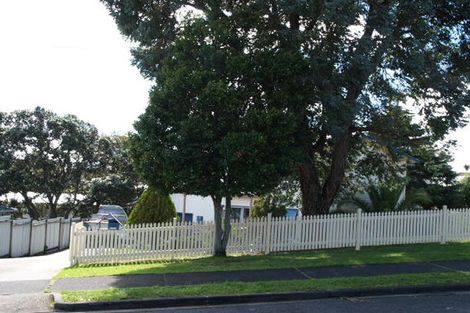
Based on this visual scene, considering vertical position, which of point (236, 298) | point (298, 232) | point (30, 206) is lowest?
point (30, 206)

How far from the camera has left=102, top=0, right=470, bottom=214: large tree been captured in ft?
46.2

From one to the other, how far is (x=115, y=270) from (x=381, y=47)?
28.2 feet

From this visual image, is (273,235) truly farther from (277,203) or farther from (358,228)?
(277,203)

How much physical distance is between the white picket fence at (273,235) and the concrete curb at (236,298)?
17.9 ft

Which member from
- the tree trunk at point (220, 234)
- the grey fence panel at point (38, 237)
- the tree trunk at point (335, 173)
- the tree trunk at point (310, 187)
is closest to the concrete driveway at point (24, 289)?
the tree trunk at point (220, 234)

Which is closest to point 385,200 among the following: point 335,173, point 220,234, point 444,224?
point 444,224

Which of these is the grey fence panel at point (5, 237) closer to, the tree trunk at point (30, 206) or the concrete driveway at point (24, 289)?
the concrete driveway at point (24, 289)

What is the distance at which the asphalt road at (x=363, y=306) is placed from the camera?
8.27 metres

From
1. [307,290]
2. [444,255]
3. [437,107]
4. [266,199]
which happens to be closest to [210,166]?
[307,290]

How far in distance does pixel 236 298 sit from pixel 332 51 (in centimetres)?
795

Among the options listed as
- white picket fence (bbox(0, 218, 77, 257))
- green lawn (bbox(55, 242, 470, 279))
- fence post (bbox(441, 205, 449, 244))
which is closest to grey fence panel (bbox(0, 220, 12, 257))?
white picket fence (bbox(0, 218, 77, 257))

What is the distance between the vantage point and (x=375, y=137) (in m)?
17.5

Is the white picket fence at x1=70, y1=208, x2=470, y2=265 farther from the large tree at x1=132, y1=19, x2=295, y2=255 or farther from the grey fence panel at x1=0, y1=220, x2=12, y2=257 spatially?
the grey fence panel at x1=0, y1=220, x2=12, y2=257

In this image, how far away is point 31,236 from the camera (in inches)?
961
